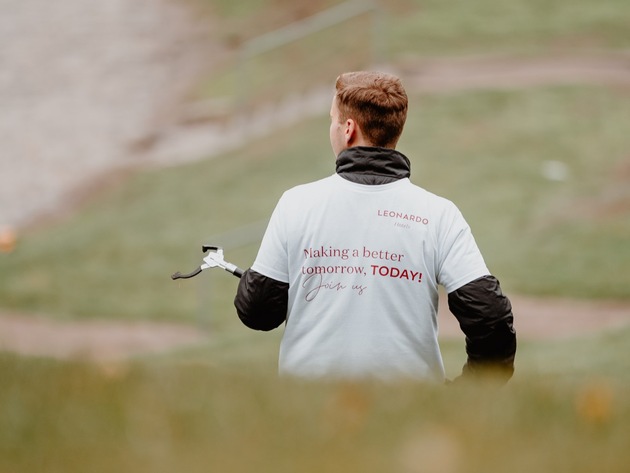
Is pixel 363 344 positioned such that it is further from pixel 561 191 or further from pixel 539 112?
pixel 539 112

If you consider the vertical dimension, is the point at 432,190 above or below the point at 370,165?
above

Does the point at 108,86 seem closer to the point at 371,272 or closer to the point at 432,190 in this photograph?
the point at 432,190

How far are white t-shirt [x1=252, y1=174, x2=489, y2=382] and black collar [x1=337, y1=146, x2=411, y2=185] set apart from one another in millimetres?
26

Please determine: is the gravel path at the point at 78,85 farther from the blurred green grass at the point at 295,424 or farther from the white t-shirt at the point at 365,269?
the blurred green grass at the point at 295,424

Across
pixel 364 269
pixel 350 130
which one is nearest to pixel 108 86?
pixel 350 130

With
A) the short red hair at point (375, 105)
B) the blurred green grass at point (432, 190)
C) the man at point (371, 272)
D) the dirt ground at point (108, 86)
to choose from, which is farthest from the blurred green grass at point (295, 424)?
the dirt ground at point (108, 86)

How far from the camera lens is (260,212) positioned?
19.5 m

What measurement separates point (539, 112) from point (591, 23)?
5.38 meters

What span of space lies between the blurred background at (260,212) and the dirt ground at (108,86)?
0.07 metres

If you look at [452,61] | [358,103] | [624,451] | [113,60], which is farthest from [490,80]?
[624,451]

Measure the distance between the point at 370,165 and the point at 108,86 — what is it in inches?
985

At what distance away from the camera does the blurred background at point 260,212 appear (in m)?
2.52

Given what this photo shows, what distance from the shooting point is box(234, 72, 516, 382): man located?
3.76 m

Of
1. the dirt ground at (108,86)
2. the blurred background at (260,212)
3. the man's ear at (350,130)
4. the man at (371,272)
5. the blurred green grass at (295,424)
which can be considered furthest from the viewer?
the dirt ground at (108,86)
